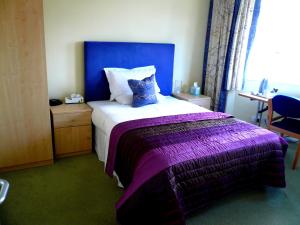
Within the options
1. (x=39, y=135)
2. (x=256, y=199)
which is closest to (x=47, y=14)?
(x=39, y=135)

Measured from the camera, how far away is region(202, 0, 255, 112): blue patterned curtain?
346 centimetres

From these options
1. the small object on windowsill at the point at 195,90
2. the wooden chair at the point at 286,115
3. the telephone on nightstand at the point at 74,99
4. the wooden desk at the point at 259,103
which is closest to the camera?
the wooden chair at the point at 286,115

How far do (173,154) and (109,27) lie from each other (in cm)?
209

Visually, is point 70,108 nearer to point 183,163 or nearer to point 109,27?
point 109,27

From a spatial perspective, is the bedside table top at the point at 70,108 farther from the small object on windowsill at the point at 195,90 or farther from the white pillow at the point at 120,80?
the small object on windowsill at the point at 195,90

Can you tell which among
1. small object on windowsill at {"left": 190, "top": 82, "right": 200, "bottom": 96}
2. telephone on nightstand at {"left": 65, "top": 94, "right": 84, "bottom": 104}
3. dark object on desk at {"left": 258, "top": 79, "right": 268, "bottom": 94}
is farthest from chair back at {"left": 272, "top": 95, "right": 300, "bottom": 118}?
telephone on nightstand at {"left": 65, "top": 94, "right": 84, "bottom": 104}

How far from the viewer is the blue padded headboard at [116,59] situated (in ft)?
10.3

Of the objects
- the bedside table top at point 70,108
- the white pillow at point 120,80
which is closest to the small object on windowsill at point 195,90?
the white pillow at point 120,80

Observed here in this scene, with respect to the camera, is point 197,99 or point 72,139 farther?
point 197,99

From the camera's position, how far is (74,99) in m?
3.11

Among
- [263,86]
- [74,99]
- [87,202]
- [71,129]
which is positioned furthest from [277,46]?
[87,202]

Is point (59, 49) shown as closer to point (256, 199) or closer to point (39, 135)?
point (39, 135)

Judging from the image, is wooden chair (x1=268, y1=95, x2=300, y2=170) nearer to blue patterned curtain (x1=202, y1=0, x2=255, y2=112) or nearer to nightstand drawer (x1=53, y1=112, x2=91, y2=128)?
blue patterned curtain (x1=202, y1=0, x2=255, y2=112)

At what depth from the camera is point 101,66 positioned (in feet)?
10.5
